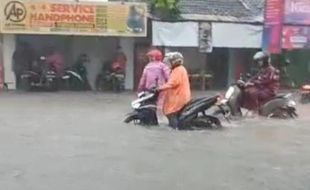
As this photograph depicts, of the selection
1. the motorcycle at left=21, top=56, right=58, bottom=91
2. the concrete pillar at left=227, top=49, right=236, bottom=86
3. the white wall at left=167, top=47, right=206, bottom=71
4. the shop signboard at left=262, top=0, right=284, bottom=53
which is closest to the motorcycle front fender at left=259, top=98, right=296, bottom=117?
the shop signboard at left=262, top=0, right=284, bottom=53

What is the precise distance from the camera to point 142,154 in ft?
33.6

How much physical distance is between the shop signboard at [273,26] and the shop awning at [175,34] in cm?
243

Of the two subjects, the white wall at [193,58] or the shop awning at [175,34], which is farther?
the white wall at [193,58]

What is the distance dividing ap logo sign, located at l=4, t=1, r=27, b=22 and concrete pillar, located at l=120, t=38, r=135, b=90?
396 cm

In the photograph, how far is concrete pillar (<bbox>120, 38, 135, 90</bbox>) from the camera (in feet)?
87.6

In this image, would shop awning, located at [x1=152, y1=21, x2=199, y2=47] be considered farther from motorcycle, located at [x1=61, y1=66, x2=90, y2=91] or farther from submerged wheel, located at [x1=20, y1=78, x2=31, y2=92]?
submerged wheel, located at [x1=20, y1=78, x2=31, y2=92]

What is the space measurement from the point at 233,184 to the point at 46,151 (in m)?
3.23

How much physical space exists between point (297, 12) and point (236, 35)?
2.28 m

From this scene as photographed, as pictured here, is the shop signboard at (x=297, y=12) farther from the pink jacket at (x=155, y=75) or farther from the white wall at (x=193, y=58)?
the pink jacket at (x=155, y=75)

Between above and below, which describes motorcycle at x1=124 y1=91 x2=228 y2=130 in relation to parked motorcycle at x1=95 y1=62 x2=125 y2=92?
above

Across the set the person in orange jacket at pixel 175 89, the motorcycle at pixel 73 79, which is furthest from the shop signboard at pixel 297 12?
the person in orange jacket at pixel 175 89

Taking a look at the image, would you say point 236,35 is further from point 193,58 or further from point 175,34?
point 175,34

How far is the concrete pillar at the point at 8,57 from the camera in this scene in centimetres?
2522

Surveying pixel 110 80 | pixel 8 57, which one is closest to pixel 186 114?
pixel 110 80
